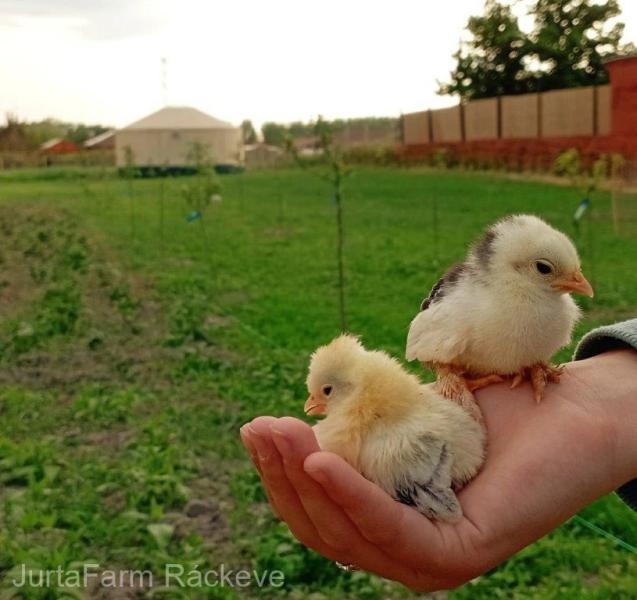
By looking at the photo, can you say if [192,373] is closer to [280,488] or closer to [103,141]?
[280,488]

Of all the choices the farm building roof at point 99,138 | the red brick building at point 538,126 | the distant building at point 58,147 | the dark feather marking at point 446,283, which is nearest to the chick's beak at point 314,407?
the dark feather marking at point 446,283

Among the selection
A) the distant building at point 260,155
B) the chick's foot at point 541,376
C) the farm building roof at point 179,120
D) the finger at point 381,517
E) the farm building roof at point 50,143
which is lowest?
the finger at point 381,517

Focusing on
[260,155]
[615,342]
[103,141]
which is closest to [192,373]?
[615,342]

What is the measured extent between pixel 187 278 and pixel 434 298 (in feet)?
26.7

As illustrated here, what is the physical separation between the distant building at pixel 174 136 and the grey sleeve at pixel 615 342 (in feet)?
112

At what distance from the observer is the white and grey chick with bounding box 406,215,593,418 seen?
169cm

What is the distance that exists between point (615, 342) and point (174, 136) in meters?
36.3

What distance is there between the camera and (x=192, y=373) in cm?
629

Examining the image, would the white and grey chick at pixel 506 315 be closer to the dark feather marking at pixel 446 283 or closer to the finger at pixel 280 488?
the dark feather marking at pixel 446 283

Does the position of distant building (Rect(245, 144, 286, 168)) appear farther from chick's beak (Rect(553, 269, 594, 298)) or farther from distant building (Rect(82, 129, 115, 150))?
chick's beak (Rect(553, 269, 594, 298))

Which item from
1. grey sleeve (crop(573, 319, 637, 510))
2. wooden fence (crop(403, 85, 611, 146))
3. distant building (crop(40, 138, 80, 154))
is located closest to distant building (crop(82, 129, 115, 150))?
distant building (crop(40, 138, 80, 154))

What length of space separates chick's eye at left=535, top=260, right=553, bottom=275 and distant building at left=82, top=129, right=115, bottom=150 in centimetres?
3269

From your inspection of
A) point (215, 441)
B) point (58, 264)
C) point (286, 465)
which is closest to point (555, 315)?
point (286, 465)

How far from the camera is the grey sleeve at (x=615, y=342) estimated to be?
1935 millimetres
